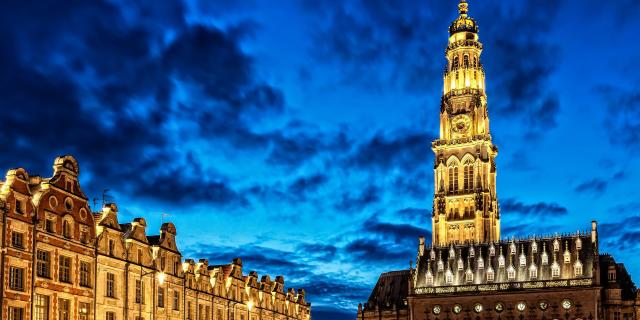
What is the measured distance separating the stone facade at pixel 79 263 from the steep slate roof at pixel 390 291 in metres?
75.9

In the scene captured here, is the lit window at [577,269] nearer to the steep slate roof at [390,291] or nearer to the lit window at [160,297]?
the steep slate roof at [390,291]

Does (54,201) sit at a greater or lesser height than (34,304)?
greater

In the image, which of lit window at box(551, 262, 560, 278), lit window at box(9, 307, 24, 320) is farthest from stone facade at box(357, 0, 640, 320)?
lit window at box(9, 307, 24, 320)

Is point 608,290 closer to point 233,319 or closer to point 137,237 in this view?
point 233,319

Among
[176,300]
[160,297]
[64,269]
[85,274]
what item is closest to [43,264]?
[64,269]

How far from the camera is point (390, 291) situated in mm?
188250

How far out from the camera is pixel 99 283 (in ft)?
285

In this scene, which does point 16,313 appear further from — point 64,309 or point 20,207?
point 20,207

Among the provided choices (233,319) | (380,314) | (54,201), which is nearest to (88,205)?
(54,201)

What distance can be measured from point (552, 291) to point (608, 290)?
379 inches

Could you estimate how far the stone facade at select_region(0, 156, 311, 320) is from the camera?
243 ft

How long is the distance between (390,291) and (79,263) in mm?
113503

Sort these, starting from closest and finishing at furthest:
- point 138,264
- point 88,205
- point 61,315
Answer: point 61,315
point 88,205
point 138,264

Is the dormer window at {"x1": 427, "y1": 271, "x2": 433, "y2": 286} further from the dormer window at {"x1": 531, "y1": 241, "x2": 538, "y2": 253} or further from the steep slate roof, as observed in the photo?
the dormer window at {"x1": 531, "y1": 241, "x2": 538, "y2": 253}
